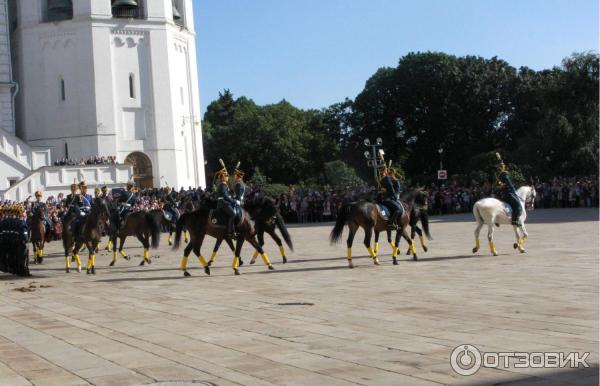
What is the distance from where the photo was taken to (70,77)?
55906mm

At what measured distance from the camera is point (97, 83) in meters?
55.4

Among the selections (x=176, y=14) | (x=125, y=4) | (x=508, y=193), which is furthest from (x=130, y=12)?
(x=508, y=193)

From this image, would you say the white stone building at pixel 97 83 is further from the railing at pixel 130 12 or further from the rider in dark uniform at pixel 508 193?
the rider in dark uniform at pixel 508 193

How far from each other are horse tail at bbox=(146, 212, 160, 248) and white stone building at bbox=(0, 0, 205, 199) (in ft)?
109

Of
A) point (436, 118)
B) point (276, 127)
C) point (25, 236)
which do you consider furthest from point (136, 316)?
point (276, 127)

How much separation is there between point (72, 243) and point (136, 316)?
10.2 meters

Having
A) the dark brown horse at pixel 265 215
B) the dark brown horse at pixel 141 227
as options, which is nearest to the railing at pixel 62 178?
the dark brown horse at pixel 141 227

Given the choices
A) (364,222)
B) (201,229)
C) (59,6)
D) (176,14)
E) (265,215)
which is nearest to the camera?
(201,229)

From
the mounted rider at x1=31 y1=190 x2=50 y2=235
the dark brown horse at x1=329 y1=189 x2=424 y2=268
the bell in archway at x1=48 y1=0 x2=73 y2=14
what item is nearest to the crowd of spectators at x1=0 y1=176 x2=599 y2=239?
the mounted rider at x1=31 y1=190 x2=50 y2=235

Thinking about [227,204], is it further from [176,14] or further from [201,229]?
[176,14]

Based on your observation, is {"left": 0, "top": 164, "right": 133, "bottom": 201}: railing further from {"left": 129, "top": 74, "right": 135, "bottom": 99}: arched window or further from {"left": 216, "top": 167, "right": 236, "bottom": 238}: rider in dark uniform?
{"left": 216, "top": 167, "right": 236, "bottom": 238}: rider in dark uniform

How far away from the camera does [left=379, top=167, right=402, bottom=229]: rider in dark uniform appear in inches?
772

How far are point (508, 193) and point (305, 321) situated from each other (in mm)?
11600

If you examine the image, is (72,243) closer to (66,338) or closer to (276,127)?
(66,338)
